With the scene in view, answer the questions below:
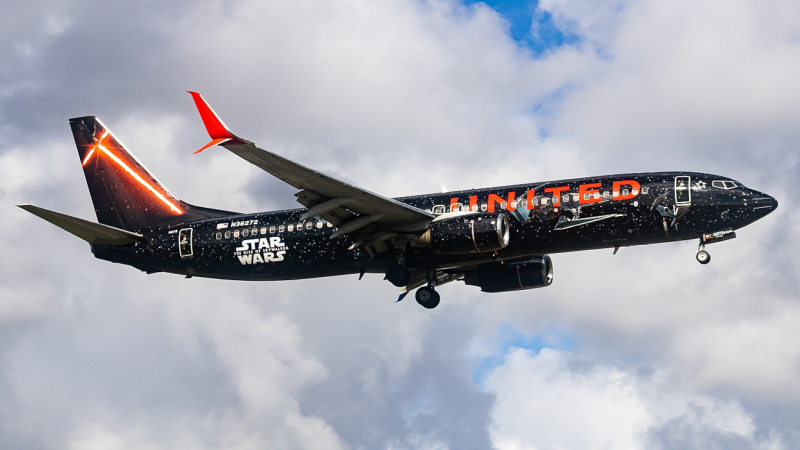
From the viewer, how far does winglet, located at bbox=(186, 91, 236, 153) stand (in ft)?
111

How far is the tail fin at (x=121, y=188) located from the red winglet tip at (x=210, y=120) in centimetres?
1715

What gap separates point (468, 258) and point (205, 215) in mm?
16332

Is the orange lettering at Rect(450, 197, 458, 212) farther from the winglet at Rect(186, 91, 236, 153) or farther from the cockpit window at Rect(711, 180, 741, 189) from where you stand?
the winglet at Rect(186, 91, 236, 153)

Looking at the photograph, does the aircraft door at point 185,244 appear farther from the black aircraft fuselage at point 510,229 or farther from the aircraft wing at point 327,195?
the aircraft wing at point 327,195

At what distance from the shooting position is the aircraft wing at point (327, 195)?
1344 inches

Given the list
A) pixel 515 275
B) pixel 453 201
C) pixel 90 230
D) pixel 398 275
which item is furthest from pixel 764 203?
pixel 90 230

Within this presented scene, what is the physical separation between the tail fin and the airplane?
0.28 metres

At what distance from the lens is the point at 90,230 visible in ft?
156

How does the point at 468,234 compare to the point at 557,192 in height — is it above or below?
below

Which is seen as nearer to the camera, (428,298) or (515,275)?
(428,298)

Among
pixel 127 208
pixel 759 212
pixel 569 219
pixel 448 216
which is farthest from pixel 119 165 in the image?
pixel 759 212

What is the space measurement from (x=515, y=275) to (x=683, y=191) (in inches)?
404

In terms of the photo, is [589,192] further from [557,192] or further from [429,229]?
[429,229]

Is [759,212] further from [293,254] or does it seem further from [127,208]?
[127,208]
